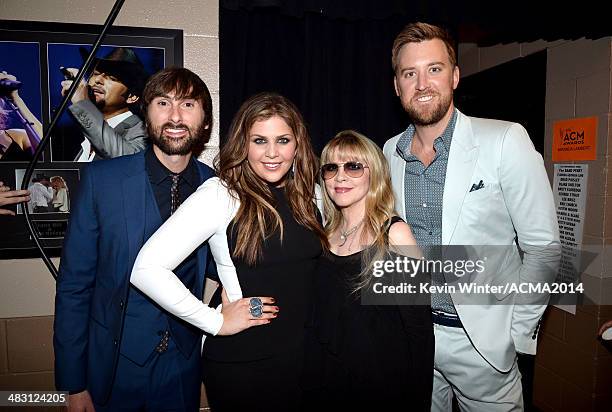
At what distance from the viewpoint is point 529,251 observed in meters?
1.81

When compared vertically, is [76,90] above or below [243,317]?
above

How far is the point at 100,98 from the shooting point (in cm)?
222

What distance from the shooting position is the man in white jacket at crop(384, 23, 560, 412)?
1793mm

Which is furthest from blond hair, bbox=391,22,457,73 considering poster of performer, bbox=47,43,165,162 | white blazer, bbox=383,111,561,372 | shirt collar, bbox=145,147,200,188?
poster of performer, bbox=47,43,165,162

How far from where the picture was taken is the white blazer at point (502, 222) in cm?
178

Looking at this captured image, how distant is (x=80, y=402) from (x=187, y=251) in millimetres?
798

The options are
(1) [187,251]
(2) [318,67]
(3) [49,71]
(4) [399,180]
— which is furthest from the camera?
(2) [318,67]

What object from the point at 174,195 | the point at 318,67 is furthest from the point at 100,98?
the point at 318,67

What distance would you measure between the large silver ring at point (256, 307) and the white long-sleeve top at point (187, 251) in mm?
78

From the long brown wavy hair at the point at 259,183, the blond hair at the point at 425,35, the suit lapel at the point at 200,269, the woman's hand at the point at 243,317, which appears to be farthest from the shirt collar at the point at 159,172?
the blond hair at the point at 425,35

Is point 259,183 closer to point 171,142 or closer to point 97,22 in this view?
point 171,142

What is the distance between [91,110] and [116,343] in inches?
46.4
